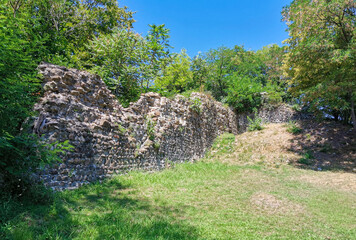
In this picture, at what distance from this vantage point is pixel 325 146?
11.9 meters

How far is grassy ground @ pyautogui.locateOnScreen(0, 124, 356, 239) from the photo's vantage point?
3.15 m

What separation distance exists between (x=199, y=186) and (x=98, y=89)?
4.65 meters

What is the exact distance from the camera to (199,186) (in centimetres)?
667

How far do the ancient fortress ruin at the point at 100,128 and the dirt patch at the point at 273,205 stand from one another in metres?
4.10

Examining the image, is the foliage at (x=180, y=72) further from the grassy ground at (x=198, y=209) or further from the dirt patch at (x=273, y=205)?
the dirt patch at (x=273, y=205)

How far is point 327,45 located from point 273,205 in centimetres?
879

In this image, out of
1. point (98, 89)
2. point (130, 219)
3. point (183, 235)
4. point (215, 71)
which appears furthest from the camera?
point (215, 71)

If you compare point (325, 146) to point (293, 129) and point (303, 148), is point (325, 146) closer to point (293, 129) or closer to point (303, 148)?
point (303, 148)

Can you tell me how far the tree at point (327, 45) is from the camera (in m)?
9.62

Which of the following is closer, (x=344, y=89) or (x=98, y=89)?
(x=98, y=89)

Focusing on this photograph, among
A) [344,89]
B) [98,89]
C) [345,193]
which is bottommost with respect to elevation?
[345,193]

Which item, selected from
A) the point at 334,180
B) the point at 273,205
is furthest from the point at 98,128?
the point at 334,180

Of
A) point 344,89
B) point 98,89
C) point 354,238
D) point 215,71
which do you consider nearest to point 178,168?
point 98,89

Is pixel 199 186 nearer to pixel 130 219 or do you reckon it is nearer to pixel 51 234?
Result: pixel 130 219
